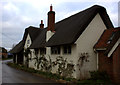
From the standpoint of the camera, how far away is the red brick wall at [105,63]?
35.2 feet

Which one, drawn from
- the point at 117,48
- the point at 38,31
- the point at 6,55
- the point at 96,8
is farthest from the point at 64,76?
the point at 6,55

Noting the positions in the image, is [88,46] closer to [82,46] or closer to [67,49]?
[82,46]

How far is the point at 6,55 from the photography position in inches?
2447

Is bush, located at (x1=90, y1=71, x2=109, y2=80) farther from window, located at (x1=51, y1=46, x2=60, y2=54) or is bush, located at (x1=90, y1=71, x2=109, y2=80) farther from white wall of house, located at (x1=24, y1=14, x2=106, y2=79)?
window, located at (x1=51, y1=46, x2=60, y2=54)

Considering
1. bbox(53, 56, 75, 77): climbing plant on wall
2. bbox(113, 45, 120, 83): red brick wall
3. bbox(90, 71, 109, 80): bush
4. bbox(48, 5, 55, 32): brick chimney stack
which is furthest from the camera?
bbox(48, 5, 55, 32): brick chimney stack

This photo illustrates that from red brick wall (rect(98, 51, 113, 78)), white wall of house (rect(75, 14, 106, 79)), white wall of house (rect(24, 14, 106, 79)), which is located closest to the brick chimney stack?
white wall of house (rect(24, 14, 106, 79))

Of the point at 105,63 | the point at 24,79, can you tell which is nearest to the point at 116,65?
the point at 105,63

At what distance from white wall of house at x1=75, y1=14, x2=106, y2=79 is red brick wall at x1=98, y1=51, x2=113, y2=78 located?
0.64m

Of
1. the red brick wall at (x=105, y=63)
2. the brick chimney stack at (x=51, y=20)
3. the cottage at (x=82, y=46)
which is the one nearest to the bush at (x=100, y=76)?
the red brick wall at (x=105, y=63)

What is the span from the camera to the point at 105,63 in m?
11.2

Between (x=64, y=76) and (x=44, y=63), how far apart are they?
455 centimetres

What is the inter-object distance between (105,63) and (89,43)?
2.26 meters

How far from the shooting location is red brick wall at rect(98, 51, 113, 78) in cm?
1072

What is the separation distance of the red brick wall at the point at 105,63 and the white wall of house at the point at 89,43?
64cm
